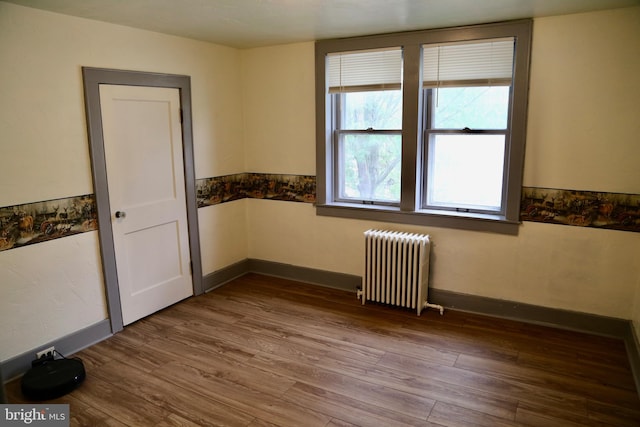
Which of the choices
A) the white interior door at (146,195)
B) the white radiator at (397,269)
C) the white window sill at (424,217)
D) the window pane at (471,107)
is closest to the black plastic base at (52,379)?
the white interior door at (146,195)

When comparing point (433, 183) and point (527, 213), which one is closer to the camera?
point (527, 213)

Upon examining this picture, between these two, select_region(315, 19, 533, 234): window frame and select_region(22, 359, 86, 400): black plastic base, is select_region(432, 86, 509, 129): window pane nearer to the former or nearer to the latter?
select_region(315, 19, 533, 234): window frame

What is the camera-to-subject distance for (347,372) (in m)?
2.99

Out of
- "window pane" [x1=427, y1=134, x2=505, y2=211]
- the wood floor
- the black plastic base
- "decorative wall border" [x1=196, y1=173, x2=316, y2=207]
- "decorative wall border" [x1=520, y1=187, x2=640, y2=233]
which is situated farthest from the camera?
"decorative wall border" [x1=196, y1=173, x2=316, y2=207]

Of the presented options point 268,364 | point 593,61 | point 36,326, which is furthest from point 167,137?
point 593,61

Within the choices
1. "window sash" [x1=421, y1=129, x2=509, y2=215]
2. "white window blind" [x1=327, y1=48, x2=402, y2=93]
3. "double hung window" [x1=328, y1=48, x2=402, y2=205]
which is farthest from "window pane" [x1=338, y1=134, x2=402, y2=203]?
"white window blind" [x1=327, y1=48, x2=402, y2=93]

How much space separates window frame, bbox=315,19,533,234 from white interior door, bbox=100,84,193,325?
133 cm

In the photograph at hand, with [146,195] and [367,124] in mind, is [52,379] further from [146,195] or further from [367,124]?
[367,124]

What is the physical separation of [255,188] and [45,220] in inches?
84.5

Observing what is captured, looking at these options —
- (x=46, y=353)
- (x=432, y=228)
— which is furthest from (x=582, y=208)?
(x=46, y=353)

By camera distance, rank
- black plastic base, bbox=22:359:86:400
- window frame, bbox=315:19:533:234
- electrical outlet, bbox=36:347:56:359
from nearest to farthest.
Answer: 1. black plastic base, bbox=22:359:86:400
2. electrical outlet, bbox=36:347:56:359
3. window frame, bbox=315:19:533:234

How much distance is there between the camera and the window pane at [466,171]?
12.1ft

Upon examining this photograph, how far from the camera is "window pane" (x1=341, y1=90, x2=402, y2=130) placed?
3996mm

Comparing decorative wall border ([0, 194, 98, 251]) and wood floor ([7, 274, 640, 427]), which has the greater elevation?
decorative wall border ([0, 194, 98, 251])
